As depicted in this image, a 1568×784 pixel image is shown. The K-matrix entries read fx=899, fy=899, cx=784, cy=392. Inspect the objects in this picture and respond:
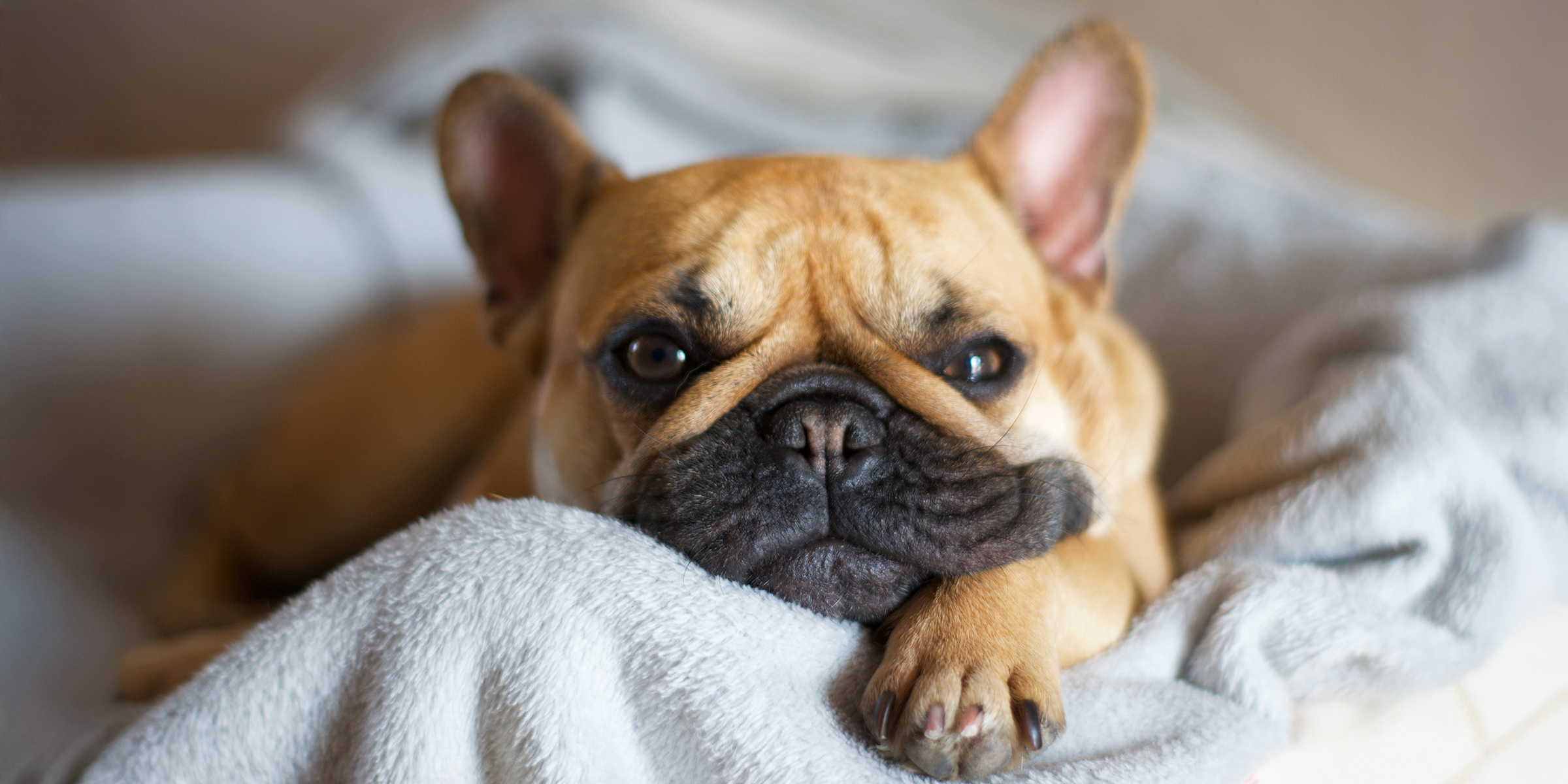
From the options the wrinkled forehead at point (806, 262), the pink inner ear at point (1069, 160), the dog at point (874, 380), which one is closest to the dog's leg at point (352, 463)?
the dog at point (874, 380)

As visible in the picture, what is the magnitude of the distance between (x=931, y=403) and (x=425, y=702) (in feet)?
2.17

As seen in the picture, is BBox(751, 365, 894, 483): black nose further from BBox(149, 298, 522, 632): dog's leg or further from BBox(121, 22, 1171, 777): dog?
BBox(149, 298, 522, 632): dog's leg

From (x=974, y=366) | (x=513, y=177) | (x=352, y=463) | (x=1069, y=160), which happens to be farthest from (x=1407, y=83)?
(x=352, y=463)

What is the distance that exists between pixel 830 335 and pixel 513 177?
2.48 ft

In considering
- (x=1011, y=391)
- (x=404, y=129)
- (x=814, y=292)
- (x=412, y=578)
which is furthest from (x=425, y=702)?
(x=404, y=129)

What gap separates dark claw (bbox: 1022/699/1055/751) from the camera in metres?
0.86

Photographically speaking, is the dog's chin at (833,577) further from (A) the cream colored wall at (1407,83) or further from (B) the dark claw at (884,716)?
(A) the cream colored wall at (1407,83)

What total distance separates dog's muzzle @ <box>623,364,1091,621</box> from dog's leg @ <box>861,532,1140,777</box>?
0.04 metres

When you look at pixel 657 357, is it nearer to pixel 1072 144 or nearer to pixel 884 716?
pixel 884 716

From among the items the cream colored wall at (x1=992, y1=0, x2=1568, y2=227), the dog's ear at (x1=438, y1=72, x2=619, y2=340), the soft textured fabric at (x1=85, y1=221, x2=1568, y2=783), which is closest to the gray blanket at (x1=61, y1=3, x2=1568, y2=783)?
the soft textured fabric at (x1=85, y1=221, x2=1568, y2=783)

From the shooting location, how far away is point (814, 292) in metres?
1.21

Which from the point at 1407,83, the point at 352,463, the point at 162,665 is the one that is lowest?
the point at 162,665

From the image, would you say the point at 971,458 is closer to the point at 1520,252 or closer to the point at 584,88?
the point at 1520,252

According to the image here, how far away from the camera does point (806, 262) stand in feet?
4.00
